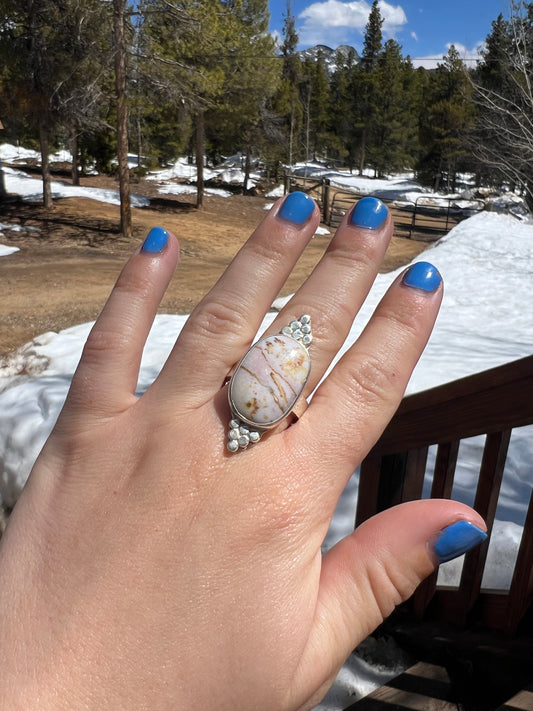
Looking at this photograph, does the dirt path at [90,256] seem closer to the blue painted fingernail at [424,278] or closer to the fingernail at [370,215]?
the fingernail at [370,215]

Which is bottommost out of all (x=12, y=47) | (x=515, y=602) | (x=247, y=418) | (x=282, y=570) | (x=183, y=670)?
(x=515, y=602)

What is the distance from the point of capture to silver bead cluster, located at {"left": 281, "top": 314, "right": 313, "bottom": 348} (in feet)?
3.97

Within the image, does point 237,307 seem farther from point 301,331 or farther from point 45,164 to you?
point 45,164

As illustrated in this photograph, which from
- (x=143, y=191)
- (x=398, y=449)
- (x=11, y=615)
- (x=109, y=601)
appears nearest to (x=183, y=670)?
(x=109, y=601)

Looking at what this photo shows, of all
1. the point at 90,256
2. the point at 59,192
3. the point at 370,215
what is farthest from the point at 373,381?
the point at 59,192

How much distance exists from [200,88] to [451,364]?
41.4 ft

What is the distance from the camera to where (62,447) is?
1.22 meters

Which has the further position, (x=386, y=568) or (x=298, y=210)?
(x=298, y=210)

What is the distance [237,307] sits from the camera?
129cm

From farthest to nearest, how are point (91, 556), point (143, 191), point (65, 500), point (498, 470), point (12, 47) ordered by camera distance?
point (143, 191) < point (12, 47) < point (498, 470) < point (65, 500) < point (91, 556)

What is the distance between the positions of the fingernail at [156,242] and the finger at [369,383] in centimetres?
62

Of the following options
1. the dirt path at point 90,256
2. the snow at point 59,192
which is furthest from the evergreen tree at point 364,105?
the snow at point 59,192

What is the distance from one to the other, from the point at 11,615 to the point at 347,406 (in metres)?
0.76

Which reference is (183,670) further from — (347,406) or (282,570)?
(347,406)
